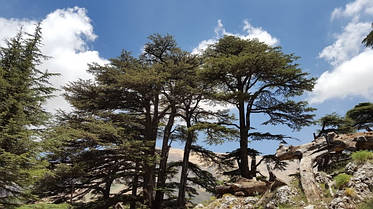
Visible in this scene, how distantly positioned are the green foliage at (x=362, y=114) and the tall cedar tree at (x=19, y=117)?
20844mm

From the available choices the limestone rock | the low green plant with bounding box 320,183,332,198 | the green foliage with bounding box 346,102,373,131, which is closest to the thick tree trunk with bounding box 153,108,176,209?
the limestone rock

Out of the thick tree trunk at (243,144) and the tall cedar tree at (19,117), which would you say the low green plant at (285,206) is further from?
the tall cedar tree at (19,117)

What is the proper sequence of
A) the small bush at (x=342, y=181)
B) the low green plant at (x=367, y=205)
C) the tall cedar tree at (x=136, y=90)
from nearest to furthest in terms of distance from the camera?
the low green plant at (x=367, y=205)
the small bush at (x=342, y=181)
the tall cedar tree at (x=136, y=90)

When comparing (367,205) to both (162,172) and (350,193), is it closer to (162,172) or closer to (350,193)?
(350,193)

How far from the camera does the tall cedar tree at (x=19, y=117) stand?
714 centimetres

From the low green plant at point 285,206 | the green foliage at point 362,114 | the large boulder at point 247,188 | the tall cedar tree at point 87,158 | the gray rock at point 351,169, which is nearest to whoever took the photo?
the low green plant at point 285,206

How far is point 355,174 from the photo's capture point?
18.5 feet

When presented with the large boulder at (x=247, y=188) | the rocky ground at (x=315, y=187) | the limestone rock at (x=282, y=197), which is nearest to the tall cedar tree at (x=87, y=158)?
Answer: the large boulder at (x=247, y=188)

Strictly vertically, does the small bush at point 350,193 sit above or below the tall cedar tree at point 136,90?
below

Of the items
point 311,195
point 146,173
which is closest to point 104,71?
point 146,173

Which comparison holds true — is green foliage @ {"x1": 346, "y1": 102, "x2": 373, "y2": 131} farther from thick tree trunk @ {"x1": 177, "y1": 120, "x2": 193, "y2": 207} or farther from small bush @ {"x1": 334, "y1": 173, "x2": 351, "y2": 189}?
small bush @ {"x1": 334, "y1": 173, "x2": 351, "y2": 189}

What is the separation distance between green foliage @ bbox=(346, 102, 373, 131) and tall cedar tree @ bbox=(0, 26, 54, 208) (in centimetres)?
2084

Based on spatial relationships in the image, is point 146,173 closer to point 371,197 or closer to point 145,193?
point 145,193

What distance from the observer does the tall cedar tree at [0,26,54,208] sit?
281 inches
